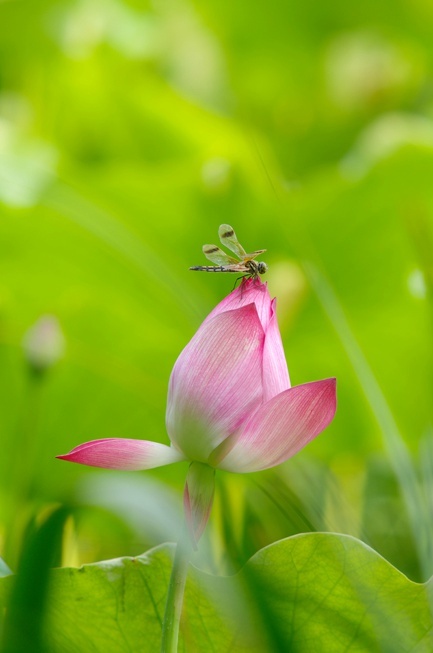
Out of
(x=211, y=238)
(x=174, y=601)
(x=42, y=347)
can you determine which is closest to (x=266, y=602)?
(x=174, y=601)

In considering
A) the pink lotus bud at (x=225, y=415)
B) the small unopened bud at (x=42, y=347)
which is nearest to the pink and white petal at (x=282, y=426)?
the pink lotus bud at (x=225, y=415)

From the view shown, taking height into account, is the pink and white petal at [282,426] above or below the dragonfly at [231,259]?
below

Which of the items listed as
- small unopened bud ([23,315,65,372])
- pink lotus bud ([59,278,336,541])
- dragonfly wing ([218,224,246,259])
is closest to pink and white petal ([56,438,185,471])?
pink lotus bud ([59,278,336,541])

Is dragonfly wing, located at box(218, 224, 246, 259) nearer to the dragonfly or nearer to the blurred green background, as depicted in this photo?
the dragonfly

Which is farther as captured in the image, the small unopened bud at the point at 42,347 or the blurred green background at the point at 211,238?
the small unopened bud at the point at 42,347

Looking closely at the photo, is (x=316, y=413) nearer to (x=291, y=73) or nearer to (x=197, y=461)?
(x=197, y=461)

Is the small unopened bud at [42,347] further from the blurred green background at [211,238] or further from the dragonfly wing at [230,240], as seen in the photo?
the dragonfly wing at [230,240]
